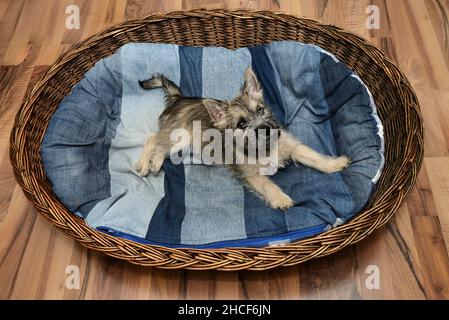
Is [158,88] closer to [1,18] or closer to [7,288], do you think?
[7,288]

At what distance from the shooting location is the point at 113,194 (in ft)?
6.70

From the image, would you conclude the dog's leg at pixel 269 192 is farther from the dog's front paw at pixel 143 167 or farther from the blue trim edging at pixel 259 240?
the dog's front paw at pixel 143 167

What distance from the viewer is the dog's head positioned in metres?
1.91

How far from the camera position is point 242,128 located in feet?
6.30

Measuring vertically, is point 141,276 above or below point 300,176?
below

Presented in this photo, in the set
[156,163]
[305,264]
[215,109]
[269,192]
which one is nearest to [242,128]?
[215,109]

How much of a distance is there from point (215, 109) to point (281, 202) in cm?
42

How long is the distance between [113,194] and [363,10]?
5.70 feet

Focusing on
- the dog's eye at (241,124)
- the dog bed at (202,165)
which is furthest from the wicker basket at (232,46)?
the dog's eye at (241,124)

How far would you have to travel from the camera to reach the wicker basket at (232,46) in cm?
161

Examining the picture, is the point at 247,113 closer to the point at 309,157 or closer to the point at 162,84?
the point at 309,157

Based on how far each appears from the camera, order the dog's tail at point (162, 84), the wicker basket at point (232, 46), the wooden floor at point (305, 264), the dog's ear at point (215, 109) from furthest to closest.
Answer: the dog's tail at point (162, 84)
the dog's ear at point (215, 109)
the wooden floor at point (305, 264)
the wicker basket at point (232, 46)
